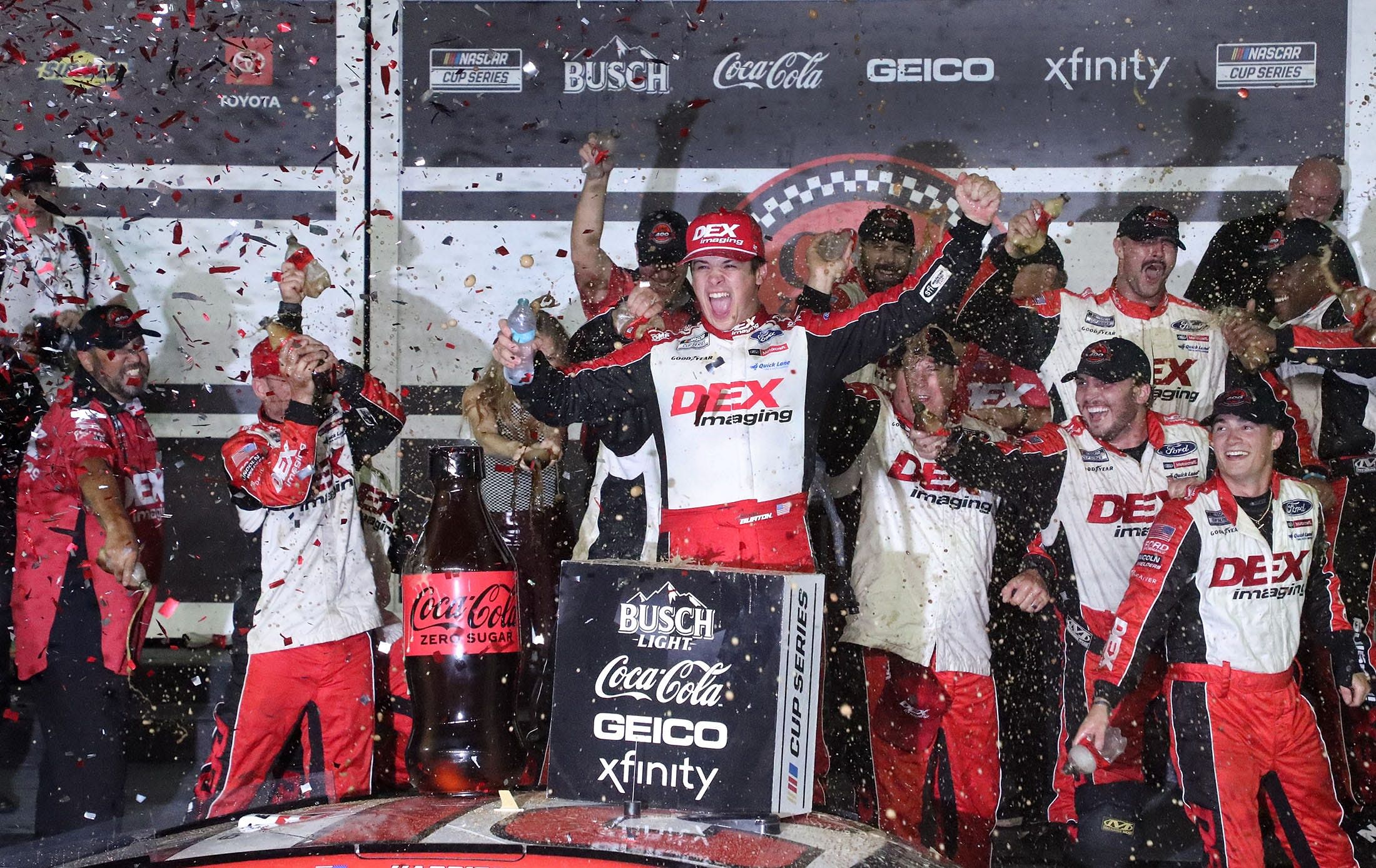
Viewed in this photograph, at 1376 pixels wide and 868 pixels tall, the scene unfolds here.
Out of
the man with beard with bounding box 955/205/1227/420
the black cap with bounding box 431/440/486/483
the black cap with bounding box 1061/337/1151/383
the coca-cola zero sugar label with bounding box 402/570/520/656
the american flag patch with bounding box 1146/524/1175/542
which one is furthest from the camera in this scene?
the man with beard with bounding box 955/205/1227/420

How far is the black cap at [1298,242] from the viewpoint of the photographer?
16.5 feet

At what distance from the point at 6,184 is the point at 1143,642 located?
492 cm

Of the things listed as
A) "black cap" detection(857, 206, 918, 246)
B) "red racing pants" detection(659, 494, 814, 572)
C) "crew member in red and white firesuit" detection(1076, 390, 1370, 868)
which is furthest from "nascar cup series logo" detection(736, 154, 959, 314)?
"red racing pants" detection(659, 494, 814, 572)

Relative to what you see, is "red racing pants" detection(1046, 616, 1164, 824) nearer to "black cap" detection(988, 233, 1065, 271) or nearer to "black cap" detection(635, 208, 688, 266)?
"black cap" detection(988, 233, 1065, 271)

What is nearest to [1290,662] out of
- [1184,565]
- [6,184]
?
[1184,565]

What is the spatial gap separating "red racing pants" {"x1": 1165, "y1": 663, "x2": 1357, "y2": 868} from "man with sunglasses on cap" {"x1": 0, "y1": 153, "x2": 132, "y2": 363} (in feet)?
14.9

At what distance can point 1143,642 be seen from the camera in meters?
3.89

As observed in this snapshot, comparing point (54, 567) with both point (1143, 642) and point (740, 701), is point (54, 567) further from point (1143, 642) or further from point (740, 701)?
point (1143, 642)

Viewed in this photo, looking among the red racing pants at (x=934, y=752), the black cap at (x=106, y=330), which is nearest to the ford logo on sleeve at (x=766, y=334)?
the red racing pants at (x=934, y=752)

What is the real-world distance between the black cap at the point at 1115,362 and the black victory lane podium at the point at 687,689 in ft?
5.80

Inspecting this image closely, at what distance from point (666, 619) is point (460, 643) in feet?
3.56

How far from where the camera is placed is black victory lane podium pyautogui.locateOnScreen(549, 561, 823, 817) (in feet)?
9.65

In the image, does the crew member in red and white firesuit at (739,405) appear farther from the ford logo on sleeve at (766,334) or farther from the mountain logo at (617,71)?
the mountain logo at (617,71)

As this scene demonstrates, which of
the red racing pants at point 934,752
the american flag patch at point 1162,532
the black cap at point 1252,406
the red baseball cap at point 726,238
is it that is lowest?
the red racing pants at point 934,752
